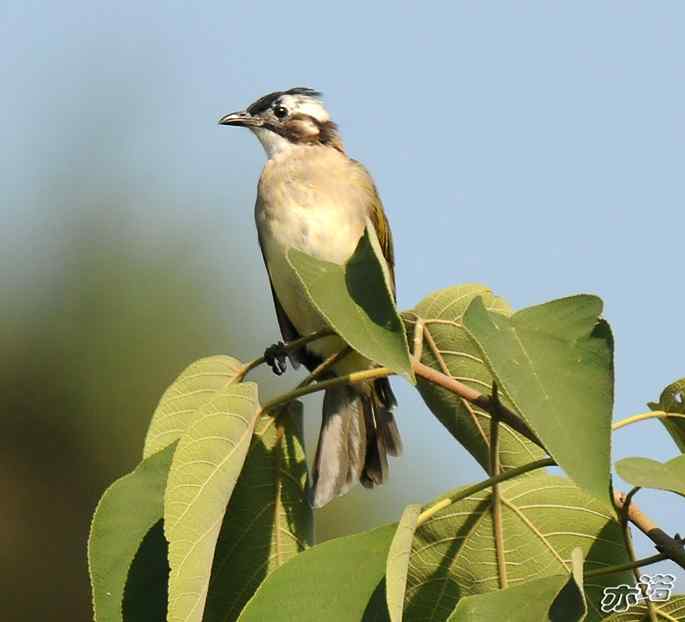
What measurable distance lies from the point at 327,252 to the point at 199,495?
2.45 m

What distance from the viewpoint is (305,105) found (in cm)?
627

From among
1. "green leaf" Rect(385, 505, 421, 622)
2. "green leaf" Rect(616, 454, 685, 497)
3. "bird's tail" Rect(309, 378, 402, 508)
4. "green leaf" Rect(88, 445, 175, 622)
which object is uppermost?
"green leaf" Rect(616, 454, 685, 497)

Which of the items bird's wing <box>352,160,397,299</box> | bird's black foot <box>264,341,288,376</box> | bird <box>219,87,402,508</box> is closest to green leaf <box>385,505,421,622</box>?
bird <box>219,87,402,508</box>

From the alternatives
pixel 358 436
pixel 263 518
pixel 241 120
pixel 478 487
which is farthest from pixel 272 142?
pixel 478 487

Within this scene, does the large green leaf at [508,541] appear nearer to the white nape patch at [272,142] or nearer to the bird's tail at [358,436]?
the bird's tail at [358,436]

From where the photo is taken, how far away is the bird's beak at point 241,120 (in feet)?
20.0

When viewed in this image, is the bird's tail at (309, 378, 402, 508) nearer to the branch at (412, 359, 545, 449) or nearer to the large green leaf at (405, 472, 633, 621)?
the large green leaf at (405, 472, 633, 621)

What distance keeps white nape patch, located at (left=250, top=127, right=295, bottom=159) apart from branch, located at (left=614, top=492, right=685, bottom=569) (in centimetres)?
368

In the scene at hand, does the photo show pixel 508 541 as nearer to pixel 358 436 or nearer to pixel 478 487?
pixel 478 487

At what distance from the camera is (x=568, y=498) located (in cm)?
299

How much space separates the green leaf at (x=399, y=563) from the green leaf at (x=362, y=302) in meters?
0.24

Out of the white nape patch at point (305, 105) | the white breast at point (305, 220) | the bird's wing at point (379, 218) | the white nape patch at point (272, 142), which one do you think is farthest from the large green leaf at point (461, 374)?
the white nape patch at point (305, 105)

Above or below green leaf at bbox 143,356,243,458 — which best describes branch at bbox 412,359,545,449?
above

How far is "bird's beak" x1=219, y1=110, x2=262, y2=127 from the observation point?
241 inches
